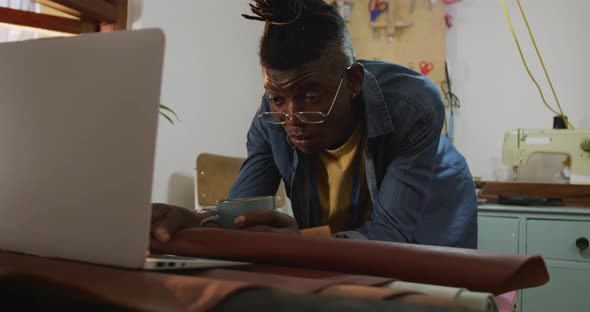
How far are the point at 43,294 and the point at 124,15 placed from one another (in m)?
2.03

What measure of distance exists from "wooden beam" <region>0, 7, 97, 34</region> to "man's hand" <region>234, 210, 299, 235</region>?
57.9 inches

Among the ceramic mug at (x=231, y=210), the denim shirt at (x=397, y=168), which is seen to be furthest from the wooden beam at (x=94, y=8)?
the ceramic mug at (x=231, y=210)

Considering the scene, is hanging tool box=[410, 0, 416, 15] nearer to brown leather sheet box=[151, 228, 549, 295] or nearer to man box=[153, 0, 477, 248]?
man box=[153, 0, 477, 248]

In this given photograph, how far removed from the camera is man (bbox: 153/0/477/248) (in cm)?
110

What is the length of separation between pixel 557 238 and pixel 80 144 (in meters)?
2.21

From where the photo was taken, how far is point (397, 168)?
1148mm

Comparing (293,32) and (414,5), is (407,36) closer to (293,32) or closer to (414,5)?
(414,5)

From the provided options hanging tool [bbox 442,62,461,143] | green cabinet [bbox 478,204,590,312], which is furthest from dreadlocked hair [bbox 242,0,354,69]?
hanging tool [bbox 442,62,461,143]

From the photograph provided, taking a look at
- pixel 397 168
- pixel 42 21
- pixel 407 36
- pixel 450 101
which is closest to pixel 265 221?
pixel 397 168

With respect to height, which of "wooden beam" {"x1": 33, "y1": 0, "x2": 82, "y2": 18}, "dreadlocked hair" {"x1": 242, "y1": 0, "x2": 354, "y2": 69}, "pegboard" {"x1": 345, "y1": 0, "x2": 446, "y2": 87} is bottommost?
"dreadlocked hair" {"x1": 242, "y1": 0, "x2": 354, "y2": 69}

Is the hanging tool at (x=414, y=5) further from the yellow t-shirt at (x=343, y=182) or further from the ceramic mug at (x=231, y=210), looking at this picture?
the ceramic mug at (x=231, y=210)

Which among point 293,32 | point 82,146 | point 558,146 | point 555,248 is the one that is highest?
point 293,32

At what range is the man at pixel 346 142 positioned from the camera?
3.62 ft

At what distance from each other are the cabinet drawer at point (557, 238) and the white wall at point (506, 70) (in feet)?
2.09
